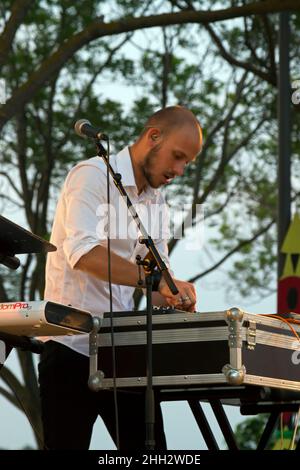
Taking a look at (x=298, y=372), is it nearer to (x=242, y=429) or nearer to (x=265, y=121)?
(x=265, y=121)

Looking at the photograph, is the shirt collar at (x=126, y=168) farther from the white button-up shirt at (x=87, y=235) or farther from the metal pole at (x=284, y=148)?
the metal pole at (x=284, y=148)

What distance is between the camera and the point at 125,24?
7820 millimetres

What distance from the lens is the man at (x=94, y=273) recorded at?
430cm

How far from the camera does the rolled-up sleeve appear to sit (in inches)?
169

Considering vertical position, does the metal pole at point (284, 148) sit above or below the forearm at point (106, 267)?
above

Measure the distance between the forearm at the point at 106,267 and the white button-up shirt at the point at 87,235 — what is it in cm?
3

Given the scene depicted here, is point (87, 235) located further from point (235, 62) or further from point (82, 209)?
point (235, 62)

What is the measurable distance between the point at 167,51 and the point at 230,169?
2.11m

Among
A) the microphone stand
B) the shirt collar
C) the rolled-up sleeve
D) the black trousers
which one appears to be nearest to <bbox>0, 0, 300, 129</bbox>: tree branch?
the shirt collar

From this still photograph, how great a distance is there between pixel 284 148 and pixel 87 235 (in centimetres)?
533

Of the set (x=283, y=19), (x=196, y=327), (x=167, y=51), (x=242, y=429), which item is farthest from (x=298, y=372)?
(x=242, y=429)

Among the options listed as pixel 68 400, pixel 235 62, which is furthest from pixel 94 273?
pixel 235 62

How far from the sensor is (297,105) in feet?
13.4

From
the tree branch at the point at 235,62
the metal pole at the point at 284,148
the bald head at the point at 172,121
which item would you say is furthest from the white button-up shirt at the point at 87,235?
the tree branch at the point at 235,62
